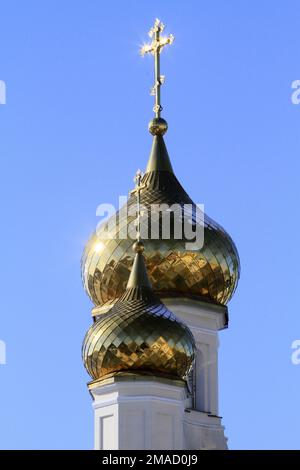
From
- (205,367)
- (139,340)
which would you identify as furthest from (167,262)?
(139,340)

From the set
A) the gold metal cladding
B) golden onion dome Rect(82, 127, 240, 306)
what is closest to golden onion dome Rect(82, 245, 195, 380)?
the gold metal cladding

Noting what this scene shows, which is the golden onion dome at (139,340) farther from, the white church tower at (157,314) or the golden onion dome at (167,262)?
the golden onion dome at (167,262)

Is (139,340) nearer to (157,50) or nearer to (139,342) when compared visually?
(139,342)

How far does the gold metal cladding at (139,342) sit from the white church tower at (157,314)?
0.01 metres

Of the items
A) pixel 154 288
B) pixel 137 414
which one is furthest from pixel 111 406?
pixel 154 288

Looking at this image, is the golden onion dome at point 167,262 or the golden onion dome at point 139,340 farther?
the golden onion dome at point 167,262

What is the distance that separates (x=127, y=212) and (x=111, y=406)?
12.6 ft

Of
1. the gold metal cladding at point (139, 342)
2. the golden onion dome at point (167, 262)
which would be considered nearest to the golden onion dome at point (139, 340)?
the gold metal cladding at point (139, 342)

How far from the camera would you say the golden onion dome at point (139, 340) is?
93.6ft

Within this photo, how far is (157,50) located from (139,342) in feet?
20.4
